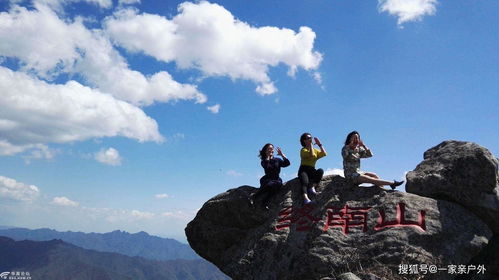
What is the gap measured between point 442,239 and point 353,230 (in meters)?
2.31

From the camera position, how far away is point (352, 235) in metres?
10.6

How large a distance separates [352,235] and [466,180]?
146 inches

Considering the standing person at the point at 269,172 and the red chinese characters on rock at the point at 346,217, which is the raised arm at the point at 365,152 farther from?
the standing person at the point at 269,172

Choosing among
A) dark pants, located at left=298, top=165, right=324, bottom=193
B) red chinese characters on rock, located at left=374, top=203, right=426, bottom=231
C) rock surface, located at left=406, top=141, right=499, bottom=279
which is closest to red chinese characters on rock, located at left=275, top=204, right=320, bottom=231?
dark pants, located at left=298, top=165, right=324, bottom=193

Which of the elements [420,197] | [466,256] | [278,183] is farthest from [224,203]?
[466,256]

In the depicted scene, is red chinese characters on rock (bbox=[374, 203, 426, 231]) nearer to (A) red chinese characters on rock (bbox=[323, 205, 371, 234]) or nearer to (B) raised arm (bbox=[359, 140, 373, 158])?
(A) red chinese characters on rock (bbox=[323, 205, 371, 234])

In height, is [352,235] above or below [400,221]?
below

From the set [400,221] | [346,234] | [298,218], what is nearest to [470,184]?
[400,221]

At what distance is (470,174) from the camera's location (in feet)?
35.0

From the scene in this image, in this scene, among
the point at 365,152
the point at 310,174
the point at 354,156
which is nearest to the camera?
the point at 354,156

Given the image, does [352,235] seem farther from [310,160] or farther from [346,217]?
[310,160]

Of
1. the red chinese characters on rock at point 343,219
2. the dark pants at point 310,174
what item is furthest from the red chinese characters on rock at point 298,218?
the dark pants at point 310,174

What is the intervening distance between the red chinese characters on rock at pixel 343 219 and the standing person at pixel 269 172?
101cm

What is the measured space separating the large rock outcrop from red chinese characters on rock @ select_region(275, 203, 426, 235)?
2cm
